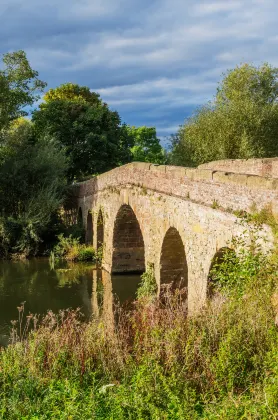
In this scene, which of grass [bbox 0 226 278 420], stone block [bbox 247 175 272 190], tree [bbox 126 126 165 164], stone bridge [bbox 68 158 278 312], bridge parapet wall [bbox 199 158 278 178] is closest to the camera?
grass [bbox 0 226 278 420]

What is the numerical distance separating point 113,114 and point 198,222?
22466 millimetres

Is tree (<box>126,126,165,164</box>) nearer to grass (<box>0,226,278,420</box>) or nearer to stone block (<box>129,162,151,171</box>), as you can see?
stone block (<box>129,162,151,171</box>)

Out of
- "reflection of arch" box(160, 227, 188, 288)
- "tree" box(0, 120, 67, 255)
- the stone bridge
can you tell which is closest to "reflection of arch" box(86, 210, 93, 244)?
"tree" box(0, 120, 67, 255)

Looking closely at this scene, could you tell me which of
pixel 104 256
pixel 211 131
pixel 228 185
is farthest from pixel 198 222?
pixel 211 131

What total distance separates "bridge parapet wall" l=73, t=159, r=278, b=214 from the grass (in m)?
0.81

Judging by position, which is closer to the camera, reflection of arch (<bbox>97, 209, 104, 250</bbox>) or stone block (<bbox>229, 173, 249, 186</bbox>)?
stone block (<bbox>229, 173, 249, 186</bbox>)

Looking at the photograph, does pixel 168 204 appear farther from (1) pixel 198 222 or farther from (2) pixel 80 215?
(2) pixel 80 215

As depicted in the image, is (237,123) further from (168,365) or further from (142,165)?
(168,365)

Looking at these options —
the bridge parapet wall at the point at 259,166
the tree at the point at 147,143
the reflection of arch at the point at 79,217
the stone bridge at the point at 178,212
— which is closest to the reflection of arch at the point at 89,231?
the reflection of arch at the point at 79,217

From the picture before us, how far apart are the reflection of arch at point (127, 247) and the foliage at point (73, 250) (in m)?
2.32

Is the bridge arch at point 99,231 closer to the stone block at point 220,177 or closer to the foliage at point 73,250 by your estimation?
the foliage at point 73,250

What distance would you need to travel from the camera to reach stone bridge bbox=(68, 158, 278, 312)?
7.60 metres

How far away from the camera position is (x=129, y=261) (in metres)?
16.9

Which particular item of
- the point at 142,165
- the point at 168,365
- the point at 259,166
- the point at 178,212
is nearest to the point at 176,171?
the point at 178,212
